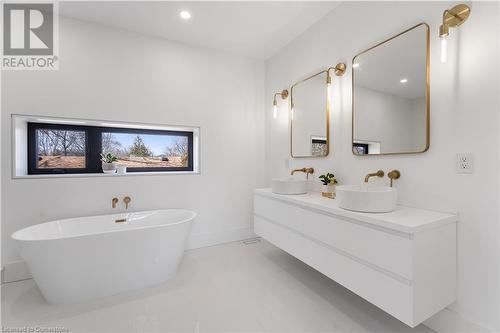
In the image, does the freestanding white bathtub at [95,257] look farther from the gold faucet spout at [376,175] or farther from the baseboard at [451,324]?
the baseboard at [451,324]

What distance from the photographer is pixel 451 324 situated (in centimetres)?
140

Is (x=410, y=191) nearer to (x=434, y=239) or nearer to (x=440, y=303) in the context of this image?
(x=434, y=239)

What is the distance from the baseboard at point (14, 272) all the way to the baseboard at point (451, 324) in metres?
3.47

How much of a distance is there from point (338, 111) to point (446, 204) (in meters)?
1.16

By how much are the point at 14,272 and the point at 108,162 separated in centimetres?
131

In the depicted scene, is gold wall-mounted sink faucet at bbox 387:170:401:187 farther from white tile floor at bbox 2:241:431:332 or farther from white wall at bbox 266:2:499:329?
white tile floor at bbox 2:241:431:332

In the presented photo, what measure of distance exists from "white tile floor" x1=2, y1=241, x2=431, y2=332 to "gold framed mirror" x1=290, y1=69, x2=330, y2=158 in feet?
4.37

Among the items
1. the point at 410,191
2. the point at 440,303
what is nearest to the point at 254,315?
the point at 440,303

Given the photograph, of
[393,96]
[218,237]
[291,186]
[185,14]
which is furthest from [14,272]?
[393,96]

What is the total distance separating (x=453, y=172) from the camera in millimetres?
1385

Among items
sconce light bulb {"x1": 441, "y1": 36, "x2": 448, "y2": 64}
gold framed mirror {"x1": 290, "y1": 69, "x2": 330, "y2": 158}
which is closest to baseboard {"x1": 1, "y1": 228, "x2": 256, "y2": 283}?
gold framed mirror {"x1": 290, "y1": 69, "x2": 330, "y2": 158}

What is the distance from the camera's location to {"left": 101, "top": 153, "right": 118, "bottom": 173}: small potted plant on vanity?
100 inches

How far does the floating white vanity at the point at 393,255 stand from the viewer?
1.17m

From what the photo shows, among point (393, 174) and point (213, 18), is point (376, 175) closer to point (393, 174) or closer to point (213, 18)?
point (393, 174)
